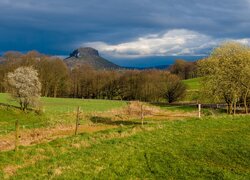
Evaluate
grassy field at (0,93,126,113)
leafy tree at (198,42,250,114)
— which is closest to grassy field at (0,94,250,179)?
leafy tree at (198,42,250,114)

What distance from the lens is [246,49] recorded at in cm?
5422

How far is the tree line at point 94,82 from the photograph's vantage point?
107 m

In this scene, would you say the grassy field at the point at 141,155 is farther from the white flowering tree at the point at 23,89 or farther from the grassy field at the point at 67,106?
the grassy field at the point at 67,106

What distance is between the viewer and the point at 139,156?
20.7 meters

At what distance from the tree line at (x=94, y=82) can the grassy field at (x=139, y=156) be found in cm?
7706

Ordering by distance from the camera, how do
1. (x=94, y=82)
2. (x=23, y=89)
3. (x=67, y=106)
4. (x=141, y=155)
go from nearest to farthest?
(x=141, y=155) → (x=23, y=89) → (x=67, y=106) → (x=94, y=82)

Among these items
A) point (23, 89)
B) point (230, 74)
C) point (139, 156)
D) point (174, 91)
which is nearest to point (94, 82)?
point (174, 91)

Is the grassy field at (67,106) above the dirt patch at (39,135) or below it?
above

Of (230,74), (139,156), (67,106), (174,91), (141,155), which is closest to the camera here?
→ (139,156)

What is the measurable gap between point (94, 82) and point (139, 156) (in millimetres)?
109234

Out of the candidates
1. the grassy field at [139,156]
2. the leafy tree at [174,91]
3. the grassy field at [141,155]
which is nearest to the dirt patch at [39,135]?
the grassy field at [141,155]

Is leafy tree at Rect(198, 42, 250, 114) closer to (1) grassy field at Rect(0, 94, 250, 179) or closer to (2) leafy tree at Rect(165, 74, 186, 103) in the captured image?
(1) grassy field at Rect(0, 94, 250, 179)

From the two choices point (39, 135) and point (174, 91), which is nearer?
point (39, 135)

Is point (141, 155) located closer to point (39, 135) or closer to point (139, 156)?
point (139, 156)
